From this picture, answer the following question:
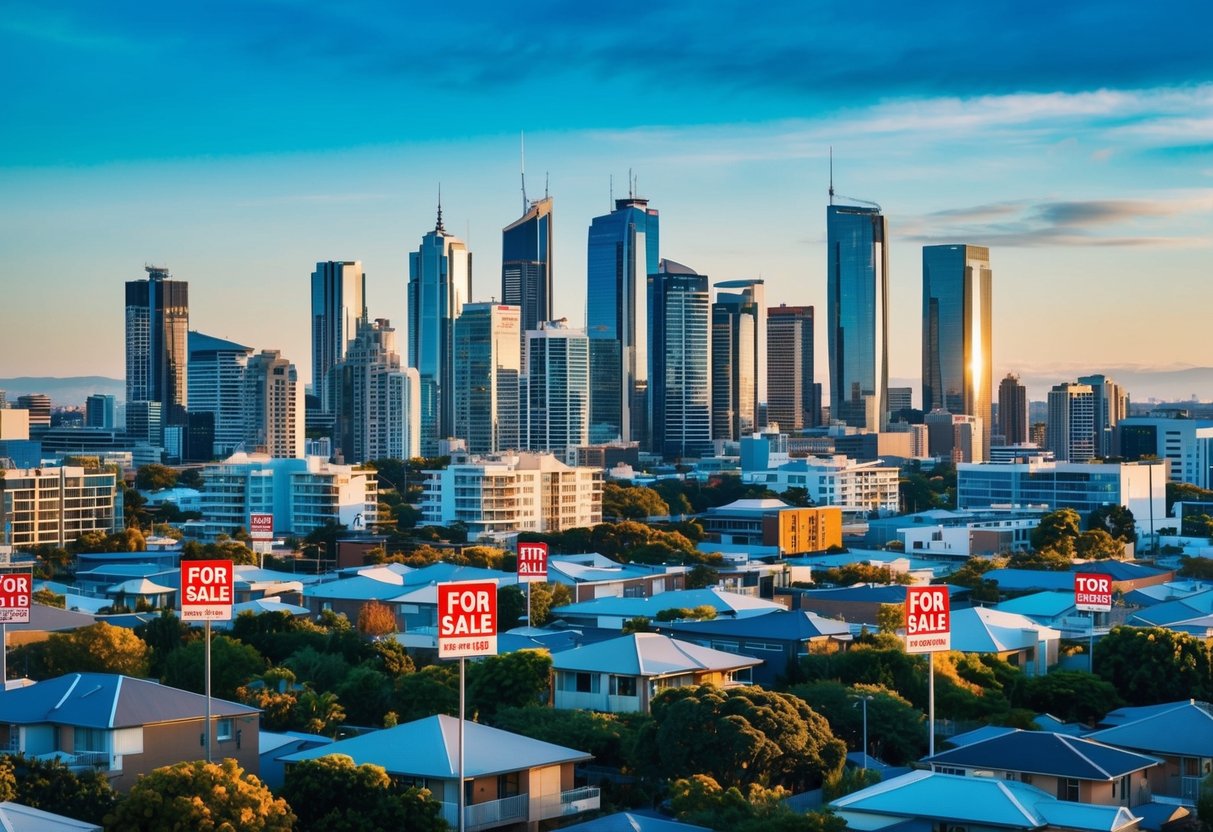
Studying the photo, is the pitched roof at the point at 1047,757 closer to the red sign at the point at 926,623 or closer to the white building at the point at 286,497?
the red sign at the point at 926,623

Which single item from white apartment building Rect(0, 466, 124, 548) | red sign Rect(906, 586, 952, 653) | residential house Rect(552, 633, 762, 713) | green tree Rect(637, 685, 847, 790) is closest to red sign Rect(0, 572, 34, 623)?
residential house Rect(552, 633, 762, 713)

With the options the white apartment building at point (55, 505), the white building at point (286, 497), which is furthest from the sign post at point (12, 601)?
the white building at point (286, 497)

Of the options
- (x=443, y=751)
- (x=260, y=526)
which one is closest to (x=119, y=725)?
(x=443, y=751)

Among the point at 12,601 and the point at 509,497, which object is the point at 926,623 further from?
the point at 509,497

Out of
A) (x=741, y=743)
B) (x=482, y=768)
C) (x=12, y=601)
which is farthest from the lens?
(x=12, y=601)

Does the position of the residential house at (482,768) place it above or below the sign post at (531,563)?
below

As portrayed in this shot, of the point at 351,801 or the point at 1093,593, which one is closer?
the point at 351,801
